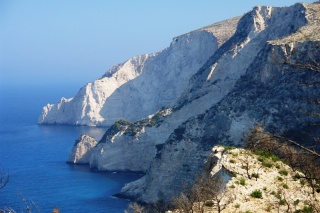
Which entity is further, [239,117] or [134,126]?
[134,126]

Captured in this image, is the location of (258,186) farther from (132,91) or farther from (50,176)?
(132,91)

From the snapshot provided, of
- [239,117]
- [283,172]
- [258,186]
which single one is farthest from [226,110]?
[258,186]

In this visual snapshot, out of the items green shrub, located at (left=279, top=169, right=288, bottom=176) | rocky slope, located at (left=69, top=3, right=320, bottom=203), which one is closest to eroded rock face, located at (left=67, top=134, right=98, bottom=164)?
rocky slope, located at (left=69, top=3, right=320, bottom=203)

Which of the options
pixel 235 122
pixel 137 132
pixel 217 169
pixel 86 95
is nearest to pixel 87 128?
pixel 86 95

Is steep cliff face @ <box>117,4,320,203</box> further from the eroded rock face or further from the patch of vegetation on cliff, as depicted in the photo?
the eroded rock face

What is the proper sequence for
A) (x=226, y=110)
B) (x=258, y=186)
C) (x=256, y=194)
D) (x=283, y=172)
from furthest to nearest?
(x=226, y=110) < (x=283, y=172) < (x=258, y=186) < (x=256, y=194)

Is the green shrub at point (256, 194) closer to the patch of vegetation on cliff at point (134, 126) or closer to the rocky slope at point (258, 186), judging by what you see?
the rocky slope at point (258, 186)
